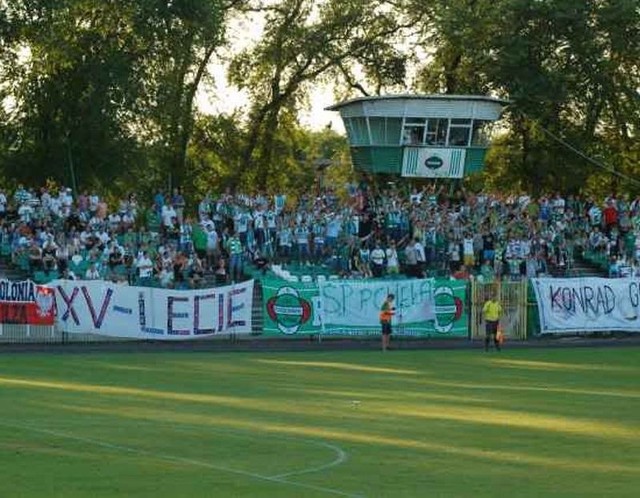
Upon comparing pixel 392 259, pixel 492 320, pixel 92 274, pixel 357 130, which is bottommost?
pixel 492 320

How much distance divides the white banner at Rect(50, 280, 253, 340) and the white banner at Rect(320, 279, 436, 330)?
259cm

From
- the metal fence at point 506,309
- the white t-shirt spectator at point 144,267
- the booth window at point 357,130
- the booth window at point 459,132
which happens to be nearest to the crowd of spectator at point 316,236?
the white t-shirt spectator at point 144,267

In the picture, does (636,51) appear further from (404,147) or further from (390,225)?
(390,225)

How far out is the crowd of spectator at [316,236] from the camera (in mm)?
44312

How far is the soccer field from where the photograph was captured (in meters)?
15.6

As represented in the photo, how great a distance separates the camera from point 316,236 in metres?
49.4

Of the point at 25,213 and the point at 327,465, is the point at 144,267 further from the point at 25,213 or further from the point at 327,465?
the point at 327,465

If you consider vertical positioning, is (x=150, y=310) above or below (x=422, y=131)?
below

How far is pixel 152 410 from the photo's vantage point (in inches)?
898

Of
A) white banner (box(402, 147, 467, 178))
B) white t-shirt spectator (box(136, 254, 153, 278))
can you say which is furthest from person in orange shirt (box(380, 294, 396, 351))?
white banner (box(402, 147, 467, 178))

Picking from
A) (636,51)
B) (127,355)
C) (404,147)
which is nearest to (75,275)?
(127,355)

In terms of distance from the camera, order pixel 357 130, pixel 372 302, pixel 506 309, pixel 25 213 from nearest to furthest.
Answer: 1. pixel 372 302
2. pixel 25 213
3. pixel 506 309
4. pixel 357 130

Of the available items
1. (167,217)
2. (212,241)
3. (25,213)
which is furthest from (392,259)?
(25,213)

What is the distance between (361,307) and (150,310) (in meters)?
6.63
